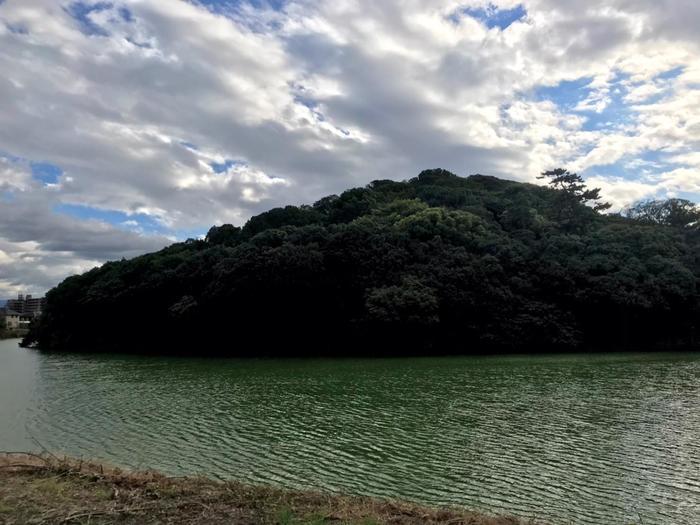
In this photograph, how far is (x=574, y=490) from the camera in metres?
9.94

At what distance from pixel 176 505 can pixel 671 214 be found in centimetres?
7640

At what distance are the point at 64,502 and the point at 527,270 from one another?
157 feet

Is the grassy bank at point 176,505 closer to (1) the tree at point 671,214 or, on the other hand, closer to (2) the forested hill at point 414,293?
(2) the forested hill at point 414,293

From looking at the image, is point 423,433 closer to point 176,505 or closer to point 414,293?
point 176,505

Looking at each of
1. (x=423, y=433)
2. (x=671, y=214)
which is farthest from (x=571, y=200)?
(x=423, y=433)

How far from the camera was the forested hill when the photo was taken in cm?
4597

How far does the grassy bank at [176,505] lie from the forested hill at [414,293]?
118 feet

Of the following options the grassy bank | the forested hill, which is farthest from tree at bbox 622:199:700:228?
the grassy bank

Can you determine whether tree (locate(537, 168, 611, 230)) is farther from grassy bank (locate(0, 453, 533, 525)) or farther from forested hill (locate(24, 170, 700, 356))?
grassy bank (locate(0, 453, 533, 525))

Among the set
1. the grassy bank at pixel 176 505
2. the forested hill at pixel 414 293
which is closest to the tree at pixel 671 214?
the forested hill at pixel 414 293

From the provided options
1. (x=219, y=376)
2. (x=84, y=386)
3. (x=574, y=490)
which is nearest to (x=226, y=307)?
(x=219, y=376)

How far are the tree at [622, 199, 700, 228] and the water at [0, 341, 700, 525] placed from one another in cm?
4612

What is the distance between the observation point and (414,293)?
147 ft

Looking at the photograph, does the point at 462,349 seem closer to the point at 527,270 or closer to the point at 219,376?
the point at 527,270
